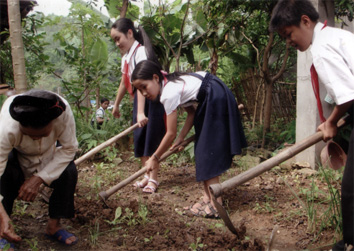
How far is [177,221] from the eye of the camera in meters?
2.86

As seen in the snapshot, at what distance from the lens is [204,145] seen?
2902 millimetres

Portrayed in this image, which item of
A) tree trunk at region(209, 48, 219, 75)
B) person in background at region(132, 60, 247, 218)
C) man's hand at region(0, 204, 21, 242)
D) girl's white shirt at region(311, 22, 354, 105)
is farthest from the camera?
tree trunk at region(209, 48, 219, 75)

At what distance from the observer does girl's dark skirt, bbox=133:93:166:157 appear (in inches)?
142

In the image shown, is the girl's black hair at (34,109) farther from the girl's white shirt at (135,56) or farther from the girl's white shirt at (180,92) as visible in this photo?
the girl's white shirt at (135,56)

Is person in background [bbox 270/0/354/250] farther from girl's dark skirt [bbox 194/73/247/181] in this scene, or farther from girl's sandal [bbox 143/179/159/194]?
girl's sandal [bbox 143/179/159/194]

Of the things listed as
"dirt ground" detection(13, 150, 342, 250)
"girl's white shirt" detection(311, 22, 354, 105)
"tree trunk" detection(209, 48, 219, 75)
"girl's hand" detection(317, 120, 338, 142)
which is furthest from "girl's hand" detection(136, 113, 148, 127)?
"tree trunk" detection(209, 48, 219, 75)

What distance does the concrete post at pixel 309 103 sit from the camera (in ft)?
12.6

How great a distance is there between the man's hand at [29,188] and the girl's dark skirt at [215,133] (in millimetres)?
1292

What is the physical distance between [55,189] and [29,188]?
0.72 ft

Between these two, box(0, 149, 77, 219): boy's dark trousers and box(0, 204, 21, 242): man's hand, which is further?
box(0, 149, 77, 219): boy's dark trousers

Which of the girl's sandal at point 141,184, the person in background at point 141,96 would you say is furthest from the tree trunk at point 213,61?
the girl's sandal at point 141,184

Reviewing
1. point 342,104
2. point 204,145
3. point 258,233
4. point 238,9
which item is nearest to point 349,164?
point 342,104

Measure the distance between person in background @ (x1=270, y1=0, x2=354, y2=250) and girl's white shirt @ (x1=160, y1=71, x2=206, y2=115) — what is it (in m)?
0.93

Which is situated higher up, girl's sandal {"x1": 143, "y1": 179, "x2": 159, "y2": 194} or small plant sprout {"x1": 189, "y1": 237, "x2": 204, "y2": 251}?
small plant sprout {"x1": 189, "y1": 237, "x2": 204, "y2": 251}
